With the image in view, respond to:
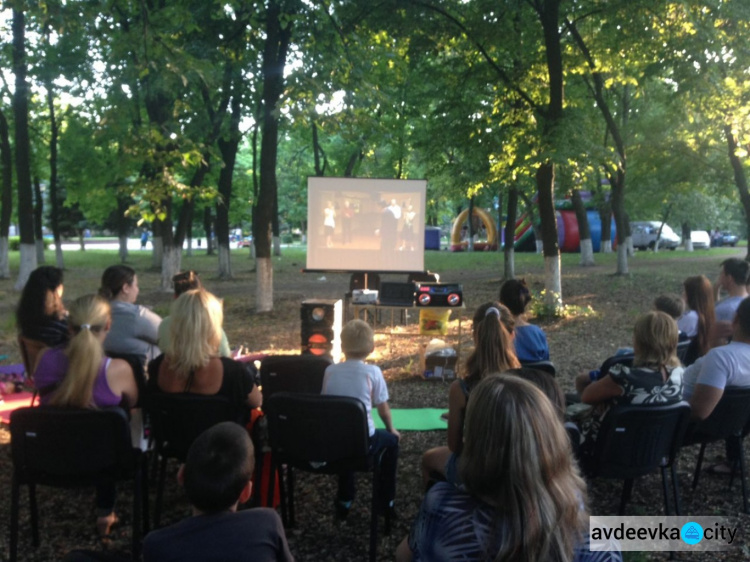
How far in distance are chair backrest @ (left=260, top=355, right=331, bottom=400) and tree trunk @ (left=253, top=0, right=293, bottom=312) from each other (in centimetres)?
711

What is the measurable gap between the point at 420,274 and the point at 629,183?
12.5m

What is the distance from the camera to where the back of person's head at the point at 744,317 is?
11.7 ft

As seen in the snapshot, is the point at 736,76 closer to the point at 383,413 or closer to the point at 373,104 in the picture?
the point at 373,104

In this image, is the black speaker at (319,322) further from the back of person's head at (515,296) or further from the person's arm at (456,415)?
the person's arm at (456,415)

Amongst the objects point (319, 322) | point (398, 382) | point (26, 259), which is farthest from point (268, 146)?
point (26, 259)

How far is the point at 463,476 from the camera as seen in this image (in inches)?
63.4

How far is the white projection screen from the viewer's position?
8844mm

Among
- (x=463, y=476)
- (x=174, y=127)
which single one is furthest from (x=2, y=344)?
(x=463, y=476)

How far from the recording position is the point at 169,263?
1370 cm

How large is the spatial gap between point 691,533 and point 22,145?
1431 centimetres

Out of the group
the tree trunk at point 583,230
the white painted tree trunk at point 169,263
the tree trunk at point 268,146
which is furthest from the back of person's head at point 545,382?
the tree trunk at point 583,230

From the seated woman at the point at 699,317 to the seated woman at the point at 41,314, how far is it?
164 inches

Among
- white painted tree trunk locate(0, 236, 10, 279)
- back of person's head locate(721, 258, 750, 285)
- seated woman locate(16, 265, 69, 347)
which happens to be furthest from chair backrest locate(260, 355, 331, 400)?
white painted tree trunk locate(0, 236, 10, 279)

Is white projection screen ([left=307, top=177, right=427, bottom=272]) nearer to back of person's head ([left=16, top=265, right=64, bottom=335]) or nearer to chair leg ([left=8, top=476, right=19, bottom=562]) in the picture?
back of person's head ([left=16, top=265, right=64, bottom=335])
